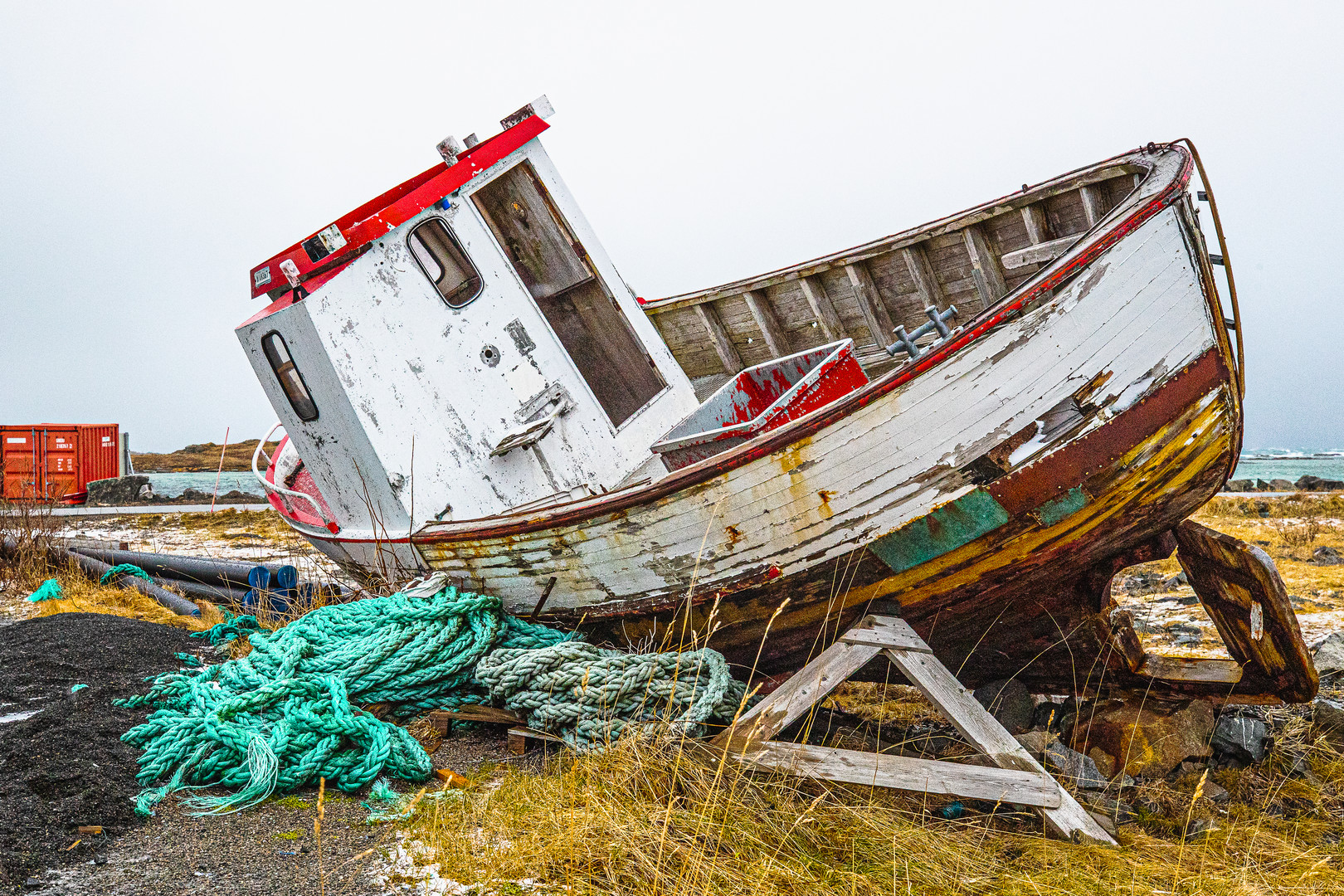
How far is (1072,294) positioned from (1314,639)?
3427 millimetres

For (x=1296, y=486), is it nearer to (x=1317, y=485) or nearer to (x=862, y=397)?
(x=1317, y=485)

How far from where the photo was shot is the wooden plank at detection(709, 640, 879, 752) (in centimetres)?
334

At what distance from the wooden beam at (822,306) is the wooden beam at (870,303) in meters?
0.25

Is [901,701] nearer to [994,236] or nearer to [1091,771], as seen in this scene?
[1091,771]

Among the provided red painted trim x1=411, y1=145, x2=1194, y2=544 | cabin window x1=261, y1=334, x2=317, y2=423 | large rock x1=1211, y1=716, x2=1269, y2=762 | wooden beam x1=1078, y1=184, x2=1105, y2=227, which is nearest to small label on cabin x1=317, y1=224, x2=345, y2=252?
cabin window x1=261, y1=334, x2=317, y2=423

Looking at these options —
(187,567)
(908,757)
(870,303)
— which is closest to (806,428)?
(908,757)

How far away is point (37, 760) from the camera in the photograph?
3221 mm

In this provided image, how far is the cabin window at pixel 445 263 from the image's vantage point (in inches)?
201

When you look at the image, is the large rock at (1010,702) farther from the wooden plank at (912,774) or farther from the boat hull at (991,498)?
the wooden plank at (912,774)

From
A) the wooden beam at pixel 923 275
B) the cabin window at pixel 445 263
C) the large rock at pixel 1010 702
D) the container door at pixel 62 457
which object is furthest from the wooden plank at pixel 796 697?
the container door at pixel 62 457

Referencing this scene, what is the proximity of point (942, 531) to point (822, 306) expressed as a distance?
3.25 m

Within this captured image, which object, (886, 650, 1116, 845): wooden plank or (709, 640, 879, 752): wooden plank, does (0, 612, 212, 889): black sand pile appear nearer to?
(709, 640, 879, 752): wooden plank

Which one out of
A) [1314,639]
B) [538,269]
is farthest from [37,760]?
[1314,639]

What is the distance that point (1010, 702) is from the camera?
13.9ft
